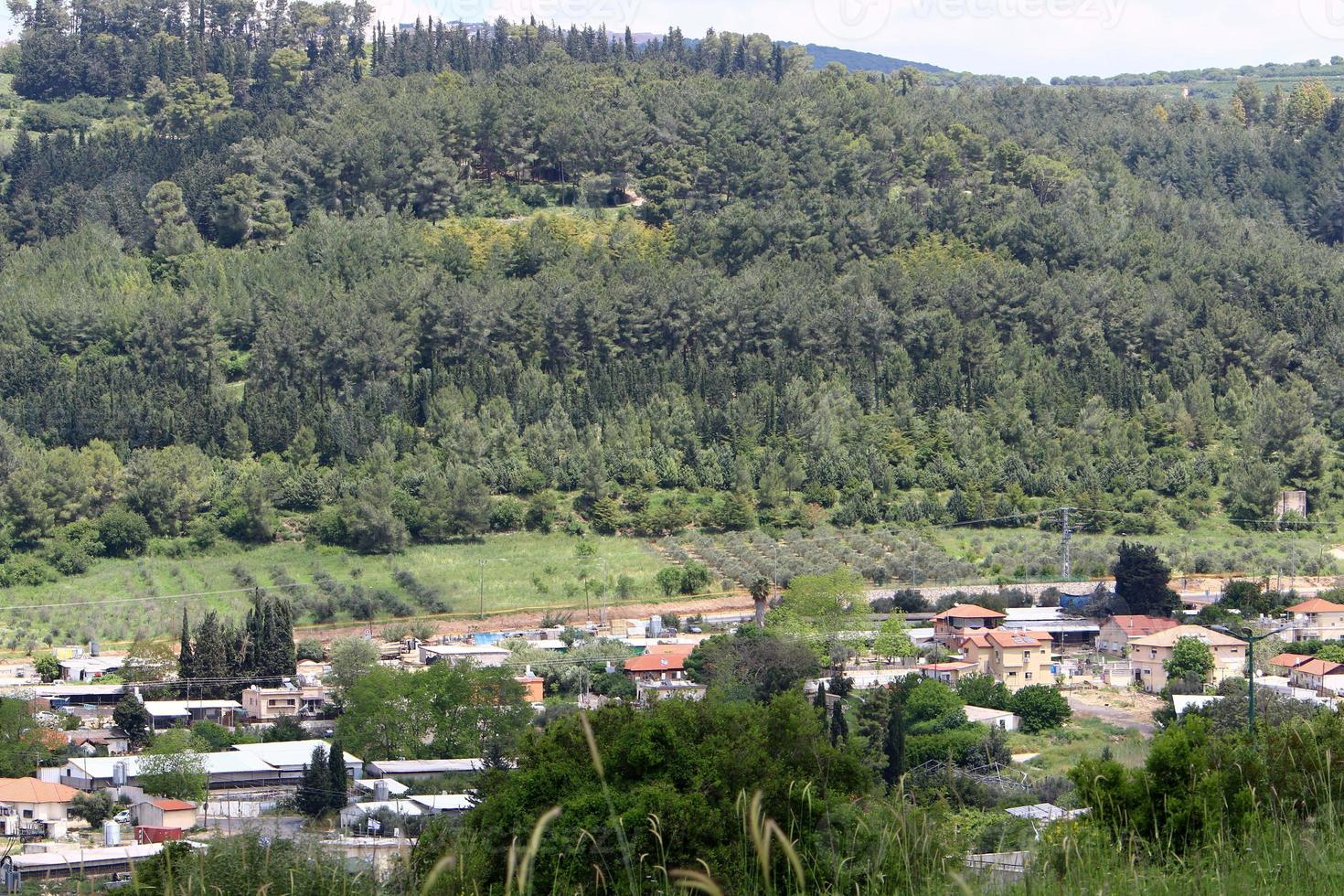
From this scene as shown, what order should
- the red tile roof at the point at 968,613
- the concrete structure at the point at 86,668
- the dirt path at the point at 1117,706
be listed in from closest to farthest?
1. the dirt path at the point at 1117,706
2. the concrete structure at the point at 86,668
3. the red tile roof at the point at 968,613

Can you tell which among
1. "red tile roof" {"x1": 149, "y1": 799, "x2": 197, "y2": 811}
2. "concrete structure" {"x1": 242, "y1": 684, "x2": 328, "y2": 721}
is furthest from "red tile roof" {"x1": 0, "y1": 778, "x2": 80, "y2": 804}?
"concrete structure" {"x1": 242, "y1": 684, "x2": 328, "y2": 721}

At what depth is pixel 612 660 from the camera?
28031 millimetres

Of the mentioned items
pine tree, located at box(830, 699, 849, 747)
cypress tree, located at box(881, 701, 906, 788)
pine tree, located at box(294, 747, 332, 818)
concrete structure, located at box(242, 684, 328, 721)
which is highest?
pine tree, located at box(830, 699, 849, 747)

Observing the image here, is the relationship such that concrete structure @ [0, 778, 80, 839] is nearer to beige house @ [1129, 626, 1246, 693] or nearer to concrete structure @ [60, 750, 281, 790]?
concrete structure @ [60, 750, 281, 790]

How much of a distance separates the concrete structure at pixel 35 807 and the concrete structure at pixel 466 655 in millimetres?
7394

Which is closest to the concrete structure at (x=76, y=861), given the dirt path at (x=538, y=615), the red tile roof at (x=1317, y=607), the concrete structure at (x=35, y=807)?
the concrete structure at (x=35, y=807)

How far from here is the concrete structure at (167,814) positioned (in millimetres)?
18833

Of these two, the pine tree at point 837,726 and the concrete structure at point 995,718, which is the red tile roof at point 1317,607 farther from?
the pine tree at point 837,726

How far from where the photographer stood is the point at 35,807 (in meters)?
19.6

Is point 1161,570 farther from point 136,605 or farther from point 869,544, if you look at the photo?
point 136,605

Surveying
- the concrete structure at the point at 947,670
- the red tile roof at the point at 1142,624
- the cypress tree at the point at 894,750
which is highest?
the cypress tree at the point at 894,750

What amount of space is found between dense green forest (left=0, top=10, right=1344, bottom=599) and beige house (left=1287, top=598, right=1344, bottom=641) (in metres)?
7.15

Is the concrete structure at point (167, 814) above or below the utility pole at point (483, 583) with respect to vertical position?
above

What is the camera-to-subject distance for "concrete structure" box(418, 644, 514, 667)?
90.0 ft
